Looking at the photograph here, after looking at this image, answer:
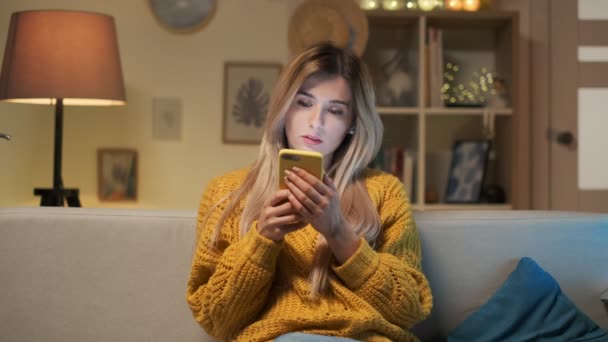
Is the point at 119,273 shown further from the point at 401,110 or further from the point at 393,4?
the point at 393,4

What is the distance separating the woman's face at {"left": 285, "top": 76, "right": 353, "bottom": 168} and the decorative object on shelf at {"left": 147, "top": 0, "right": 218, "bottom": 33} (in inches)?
91.4

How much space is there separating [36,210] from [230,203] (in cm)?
50

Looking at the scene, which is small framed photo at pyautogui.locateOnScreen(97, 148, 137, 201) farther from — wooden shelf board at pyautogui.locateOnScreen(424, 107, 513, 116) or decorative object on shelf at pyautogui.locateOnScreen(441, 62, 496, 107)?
decorative object on shelf at pyautogui.locateOnScreen(441, 62, 496, 107)

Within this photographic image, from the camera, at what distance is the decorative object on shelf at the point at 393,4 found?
3.86 m

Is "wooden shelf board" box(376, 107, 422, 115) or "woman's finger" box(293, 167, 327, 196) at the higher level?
"wooden shelf board" box(376, 107, 422, 115)

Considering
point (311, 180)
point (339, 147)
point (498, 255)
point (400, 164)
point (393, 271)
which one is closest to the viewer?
point (311, 180)

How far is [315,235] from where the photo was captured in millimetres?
1684

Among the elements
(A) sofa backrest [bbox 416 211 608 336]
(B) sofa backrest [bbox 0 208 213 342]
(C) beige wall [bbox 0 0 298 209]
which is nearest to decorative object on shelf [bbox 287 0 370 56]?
(C) beige wall [bbox 0 0 298 209]

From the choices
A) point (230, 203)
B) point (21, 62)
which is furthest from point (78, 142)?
point (230, 203)

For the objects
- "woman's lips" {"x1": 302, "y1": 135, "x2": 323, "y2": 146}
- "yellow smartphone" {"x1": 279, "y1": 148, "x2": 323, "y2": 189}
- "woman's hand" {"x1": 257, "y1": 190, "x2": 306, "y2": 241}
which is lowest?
"woman's hand" {"x1": 257, "y1": 190, "x2": 306, "y2": 241}

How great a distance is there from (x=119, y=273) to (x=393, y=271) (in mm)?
649

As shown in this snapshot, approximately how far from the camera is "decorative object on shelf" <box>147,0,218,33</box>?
12.8 ft

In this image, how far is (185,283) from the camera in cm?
188

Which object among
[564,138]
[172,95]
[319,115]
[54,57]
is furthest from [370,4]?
[319,115]
